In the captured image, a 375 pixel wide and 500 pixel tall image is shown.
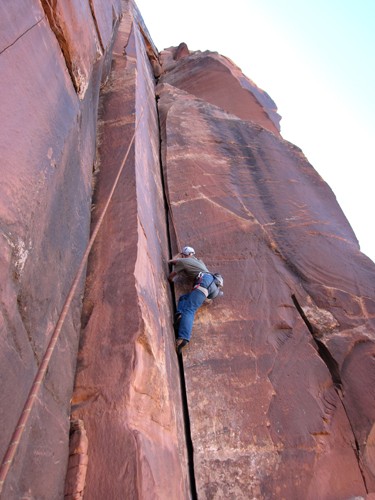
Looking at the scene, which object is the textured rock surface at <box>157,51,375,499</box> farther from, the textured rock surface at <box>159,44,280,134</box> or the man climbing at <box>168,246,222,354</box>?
the textured rock surface at <box>159,44,280,134</box>

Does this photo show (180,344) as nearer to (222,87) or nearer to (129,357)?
(129,357)

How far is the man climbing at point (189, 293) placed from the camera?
4.32 m

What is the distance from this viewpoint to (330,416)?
12.6ft

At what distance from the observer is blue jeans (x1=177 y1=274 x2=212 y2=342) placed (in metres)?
4.31

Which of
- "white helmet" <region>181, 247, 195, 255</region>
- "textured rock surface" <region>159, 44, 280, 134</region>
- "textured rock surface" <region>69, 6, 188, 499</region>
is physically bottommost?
"textured rock surface" <region>69, 6, 188, 499</region>

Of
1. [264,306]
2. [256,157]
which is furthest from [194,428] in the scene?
[256,157]

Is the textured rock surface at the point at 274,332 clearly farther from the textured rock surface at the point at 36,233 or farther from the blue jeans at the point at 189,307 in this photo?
the textured rock surface at the point at 36,233

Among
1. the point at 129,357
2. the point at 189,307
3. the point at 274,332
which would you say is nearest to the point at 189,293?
the point at 189,307

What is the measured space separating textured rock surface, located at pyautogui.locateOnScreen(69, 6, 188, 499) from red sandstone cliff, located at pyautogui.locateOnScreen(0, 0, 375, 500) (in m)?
0.02

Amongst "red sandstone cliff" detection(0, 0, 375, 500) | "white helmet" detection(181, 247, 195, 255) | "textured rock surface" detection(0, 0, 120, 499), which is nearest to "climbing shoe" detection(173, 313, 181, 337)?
"red sandstone cliff" detection(0, 0, 375, 500)

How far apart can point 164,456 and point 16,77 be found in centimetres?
328

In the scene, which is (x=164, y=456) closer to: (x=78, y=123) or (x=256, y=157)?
(x=78, y=123)

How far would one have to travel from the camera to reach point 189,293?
471 cm

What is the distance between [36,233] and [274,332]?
3.06 metres
